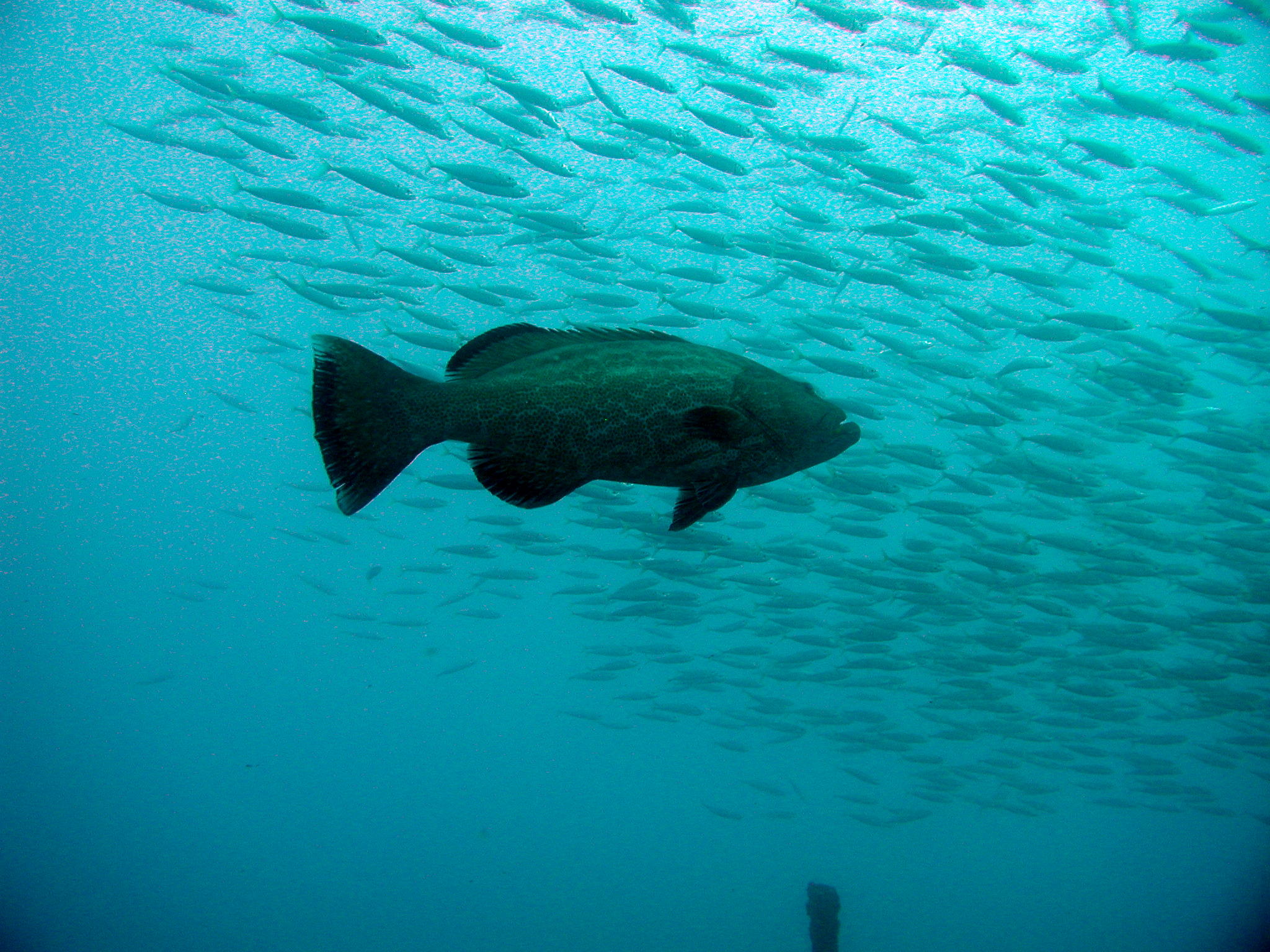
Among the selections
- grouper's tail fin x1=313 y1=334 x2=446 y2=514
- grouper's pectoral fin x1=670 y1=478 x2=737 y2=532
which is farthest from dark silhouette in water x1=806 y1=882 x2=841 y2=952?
grouper's tail fin x1=313 y1=334 x2=446 y2=514

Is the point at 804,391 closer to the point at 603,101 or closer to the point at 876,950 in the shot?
the point at 603,101

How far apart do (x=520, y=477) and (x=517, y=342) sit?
1.24 ft

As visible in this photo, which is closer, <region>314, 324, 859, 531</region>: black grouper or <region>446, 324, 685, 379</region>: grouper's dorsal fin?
<region>314, 324, 859, 531</region>: black grouper

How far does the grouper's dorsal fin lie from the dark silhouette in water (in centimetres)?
1351

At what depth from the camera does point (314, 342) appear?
4.33 ft

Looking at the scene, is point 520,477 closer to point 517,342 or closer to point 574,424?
point 574,424

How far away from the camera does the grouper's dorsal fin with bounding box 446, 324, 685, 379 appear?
1470 millimetres

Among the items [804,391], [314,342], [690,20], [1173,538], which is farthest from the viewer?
[1173,538]

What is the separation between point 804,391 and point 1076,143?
372 inches

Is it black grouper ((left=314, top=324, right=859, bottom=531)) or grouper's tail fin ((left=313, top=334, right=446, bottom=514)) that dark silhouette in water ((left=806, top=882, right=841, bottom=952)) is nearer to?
black grouper ((left=314, top=324, right=859, bottom=531))

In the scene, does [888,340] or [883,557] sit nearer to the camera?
[888,340]

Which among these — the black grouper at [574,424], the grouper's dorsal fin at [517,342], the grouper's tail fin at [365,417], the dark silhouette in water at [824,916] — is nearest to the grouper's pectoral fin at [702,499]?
the black grouper at [574,424]

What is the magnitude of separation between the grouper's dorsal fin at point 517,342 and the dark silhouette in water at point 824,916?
13.5 metres

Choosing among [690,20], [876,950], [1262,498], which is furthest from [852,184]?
[876,950]
